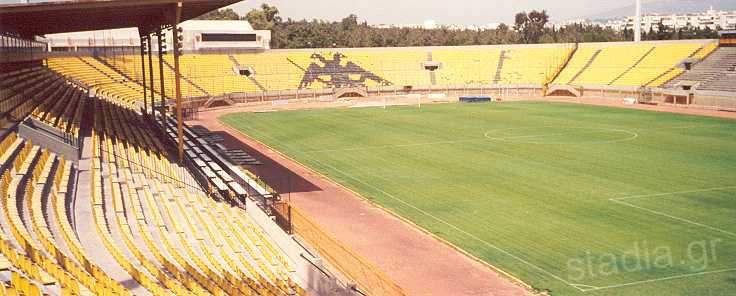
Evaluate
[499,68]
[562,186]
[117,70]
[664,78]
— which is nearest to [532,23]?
[499,68]

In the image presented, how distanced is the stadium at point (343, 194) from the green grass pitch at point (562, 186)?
0.10 meters

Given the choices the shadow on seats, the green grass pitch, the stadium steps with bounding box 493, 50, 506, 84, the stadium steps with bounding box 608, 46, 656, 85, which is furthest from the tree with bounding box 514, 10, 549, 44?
the shadow on seats

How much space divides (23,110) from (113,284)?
18.6 m

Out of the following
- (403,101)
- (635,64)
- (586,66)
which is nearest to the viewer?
(403,101)

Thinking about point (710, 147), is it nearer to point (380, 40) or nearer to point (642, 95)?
point (642, 95)

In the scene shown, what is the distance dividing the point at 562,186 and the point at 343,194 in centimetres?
899

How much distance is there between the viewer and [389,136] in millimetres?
42062

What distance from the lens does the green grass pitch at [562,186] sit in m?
17.6

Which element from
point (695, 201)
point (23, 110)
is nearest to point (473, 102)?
point (695, 201)

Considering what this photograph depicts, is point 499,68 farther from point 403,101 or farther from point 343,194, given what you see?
point 343,194

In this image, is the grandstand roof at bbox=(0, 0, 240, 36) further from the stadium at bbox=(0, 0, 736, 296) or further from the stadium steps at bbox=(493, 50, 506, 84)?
the stadium steps at bbox=(493, 50, 506, 84)

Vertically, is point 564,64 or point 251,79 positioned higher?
point 564,64

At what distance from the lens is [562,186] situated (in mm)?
26594

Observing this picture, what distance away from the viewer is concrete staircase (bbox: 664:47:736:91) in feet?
189
